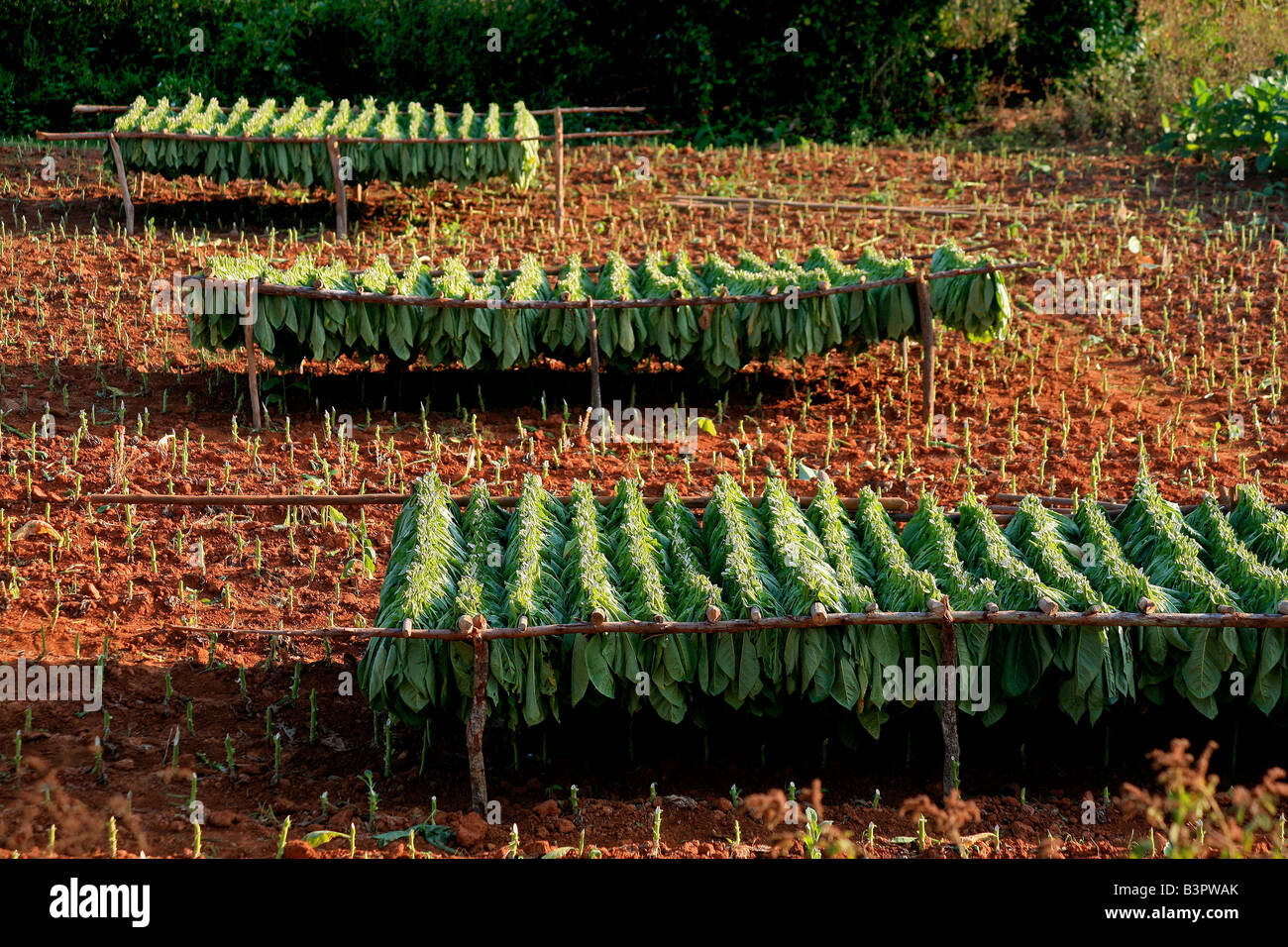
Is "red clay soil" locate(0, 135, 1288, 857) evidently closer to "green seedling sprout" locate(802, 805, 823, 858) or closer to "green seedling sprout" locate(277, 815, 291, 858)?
"green seedling sprout" locate(277, 815, 291, 858)

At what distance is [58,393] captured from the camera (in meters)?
10.3

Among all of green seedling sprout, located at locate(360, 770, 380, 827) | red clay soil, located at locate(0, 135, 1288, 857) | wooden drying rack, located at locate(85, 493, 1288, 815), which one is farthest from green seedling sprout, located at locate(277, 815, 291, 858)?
wooden drying rack, located at locate(85, 493, 1288, 815)

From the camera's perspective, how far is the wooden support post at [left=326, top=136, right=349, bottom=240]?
13023 millimetres

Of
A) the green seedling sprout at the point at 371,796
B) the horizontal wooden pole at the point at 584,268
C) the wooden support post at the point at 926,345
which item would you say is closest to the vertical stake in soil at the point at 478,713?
the green seedling sprout at the point at 371,796

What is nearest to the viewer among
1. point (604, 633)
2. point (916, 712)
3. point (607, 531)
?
point (604, 633)

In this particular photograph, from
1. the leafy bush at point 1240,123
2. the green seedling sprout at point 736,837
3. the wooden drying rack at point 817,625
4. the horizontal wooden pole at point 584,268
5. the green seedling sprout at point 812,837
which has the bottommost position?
the green seedling sprout at point 736,837

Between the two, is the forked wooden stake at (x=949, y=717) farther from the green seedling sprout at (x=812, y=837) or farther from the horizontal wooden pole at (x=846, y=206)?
the horizontal wooden pole at (x=846, y=206)

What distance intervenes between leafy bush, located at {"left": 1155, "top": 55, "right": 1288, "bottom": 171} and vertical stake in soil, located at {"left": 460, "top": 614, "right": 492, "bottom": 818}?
11379 mm

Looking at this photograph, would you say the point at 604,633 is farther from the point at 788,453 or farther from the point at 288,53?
the point at 288,53

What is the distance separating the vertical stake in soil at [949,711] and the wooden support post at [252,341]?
17.3 ft

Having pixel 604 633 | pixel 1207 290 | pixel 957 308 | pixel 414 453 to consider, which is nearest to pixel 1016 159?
pixel 1207 290

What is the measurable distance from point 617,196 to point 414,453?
242 inches

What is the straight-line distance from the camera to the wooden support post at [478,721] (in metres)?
6.07
